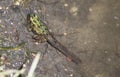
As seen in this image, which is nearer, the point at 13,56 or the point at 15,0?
the point at 13,56

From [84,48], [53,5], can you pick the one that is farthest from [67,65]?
[53,5]

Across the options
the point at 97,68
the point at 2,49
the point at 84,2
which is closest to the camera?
the point at 2,49

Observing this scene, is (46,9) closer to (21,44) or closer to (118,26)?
(21,44)
